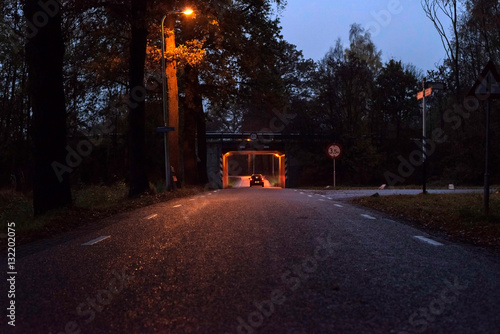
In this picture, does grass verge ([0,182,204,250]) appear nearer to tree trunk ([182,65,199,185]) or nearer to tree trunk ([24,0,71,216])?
tree trunk ([24,0,71,216])

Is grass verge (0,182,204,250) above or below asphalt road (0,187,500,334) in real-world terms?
below

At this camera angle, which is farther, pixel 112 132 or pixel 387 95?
pixel 387 95

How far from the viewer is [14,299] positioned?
4.52m

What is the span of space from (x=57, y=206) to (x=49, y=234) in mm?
2644

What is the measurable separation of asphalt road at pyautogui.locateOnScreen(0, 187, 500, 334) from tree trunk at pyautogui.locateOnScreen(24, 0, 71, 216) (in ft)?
13.1

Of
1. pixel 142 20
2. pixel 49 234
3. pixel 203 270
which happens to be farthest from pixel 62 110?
pixel 203 270

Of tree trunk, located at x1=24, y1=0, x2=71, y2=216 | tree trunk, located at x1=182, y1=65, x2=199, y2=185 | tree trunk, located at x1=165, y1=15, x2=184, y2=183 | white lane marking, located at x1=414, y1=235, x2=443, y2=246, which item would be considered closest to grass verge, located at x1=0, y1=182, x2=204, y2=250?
tree trunk, located at x1=24, y1=0, x2=71, y2=216

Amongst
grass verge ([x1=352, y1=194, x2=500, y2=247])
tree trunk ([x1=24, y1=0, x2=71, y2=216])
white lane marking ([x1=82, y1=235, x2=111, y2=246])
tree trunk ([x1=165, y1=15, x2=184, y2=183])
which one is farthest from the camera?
tree trunk ([x1=165, y1=15, x2=184, y2=183])

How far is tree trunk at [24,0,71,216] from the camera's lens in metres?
11.6

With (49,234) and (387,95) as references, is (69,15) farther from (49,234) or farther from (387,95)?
(387,95)

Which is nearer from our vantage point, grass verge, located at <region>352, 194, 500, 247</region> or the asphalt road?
the asphalt road

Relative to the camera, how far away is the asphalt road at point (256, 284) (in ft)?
12.4

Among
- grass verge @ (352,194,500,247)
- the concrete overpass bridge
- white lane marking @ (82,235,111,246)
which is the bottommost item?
grass verge @ (352,194,500,247)

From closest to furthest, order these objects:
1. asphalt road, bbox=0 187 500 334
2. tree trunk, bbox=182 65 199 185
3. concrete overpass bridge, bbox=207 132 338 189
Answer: asphalt road, bbox=0 187 500 334 < tree trunk, bbox=182 65 199 185 < concrete overpass bridge, bbox=207 132 338 189
